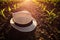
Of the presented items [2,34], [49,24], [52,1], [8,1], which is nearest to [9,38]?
[2,34]

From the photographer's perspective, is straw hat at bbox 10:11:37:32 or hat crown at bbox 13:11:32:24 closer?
straw hat at bbox 10:11:37:32

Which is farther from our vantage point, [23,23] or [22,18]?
[22,18]

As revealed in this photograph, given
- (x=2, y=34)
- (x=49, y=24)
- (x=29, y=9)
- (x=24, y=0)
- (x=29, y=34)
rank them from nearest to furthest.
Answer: (x=29, y=34)
(x=2, y=34)
(x=49, y=24)
(x=29, y=9)
(x=24, y=0)

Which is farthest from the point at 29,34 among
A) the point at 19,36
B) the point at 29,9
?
the point at 29,9

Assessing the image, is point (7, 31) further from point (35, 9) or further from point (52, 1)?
point (52, 1)

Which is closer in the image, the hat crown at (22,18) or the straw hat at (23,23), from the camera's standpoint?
the straw hat at (23,23)

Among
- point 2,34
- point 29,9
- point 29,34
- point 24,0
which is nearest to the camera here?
point 29,34

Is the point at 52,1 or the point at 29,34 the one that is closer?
the point at 29,34

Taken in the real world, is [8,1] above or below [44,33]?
above

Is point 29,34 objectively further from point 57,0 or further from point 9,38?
point 57,0
